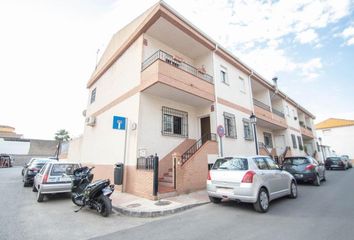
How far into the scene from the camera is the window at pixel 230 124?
12.0 metres

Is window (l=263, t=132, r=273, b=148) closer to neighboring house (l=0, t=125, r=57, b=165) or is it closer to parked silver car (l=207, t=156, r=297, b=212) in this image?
parked silver car (l=207, t=156, r=297, b=212)

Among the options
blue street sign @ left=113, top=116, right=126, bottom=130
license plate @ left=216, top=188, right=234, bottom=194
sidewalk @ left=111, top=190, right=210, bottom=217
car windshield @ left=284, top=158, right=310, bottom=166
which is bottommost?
sidewalk @ left=111, top=190, right=210, bottom=217

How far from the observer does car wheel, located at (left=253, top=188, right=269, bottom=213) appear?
5402mm

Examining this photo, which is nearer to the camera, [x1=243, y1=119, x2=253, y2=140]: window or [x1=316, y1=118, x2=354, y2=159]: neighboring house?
[x1=243, y1=119, x2=253, y2=140]: window

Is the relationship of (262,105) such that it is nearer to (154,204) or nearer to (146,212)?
(154,204)

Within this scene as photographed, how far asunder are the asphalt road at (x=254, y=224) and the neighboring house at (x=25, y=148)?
143 feet

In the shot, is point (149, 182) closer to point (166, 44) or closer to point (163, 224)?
point (163, 224)

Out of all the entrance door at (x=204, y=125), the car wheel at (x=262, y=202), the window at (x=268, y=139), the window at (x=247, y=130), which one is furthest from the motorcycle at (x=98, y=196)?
the window at (x=268, y=139)

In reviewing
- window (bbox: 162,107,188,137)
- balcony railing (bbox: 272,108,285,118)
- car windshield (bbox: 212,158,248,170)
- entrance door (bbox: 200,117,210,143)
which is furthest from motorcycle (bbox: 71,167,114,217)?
balcony railing (bbox: 272,108,285,118)

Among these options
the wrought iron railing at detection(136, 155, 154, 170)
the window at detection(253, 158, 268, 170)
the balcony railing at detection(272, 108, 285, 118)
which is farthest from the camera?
the balcony railing at detection(272, 108, 285, 118)

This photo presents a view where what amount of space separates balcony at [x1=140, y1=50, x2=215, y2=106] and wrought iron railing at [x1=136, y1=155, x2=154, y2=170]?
10.7ft

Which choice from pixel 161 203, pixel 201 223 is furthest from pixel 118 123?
pixel 201 223

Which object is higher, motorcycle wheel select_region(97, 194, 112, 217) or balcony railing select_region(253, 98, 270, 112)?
balcony railing select_region(253, 98, 270, 112)

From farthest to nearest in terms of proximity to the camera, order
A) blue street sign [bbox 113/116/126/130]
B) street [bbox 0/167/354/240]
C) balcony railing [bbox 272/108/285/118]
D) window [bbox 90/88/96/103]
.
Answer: balcony railing [bbox 272/108/285/118] → window [bbox 90/88/96/103] → blue street sign [bbox 113/116/126/130] → street [bbox 0/167/354/240]
